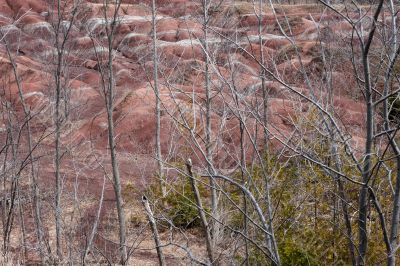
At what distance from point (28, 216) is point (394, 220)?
1134cm

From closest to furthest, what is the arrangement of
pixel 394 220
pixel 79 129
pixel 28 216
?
1. pixel 394 220
2. pixel 28 216
3. pixel 79 129

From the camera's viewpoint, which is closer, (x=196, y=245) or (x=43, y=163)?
(x=196, y=245)

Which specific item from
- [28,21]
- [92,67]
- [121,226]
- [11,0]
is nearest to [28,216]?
[121,226]

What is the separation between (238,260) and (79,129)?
553 inches

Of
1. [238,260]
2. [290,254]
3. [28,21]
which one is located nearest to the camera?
[290,254]

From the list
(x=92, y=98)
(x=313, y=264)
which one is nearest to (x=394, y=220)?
(x=313, y=264)

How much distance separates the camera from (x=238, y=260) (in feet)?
22.4

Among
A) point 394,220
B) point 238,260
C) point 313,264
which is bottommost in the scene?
point 238,260

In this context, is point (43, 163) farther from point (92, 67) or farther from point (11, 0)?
point (11, 0)

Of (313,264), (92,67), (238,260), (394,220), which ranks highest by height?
(394,220)

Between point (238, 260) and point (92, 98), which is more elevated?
point (238, 260)

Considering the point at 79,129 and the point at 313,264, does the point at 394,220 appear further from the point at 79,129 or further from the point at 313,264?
the point at 79,129

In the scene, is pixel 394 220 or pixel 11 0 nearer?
pixel 394 220

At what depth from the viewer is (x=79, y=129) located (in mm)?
19859
